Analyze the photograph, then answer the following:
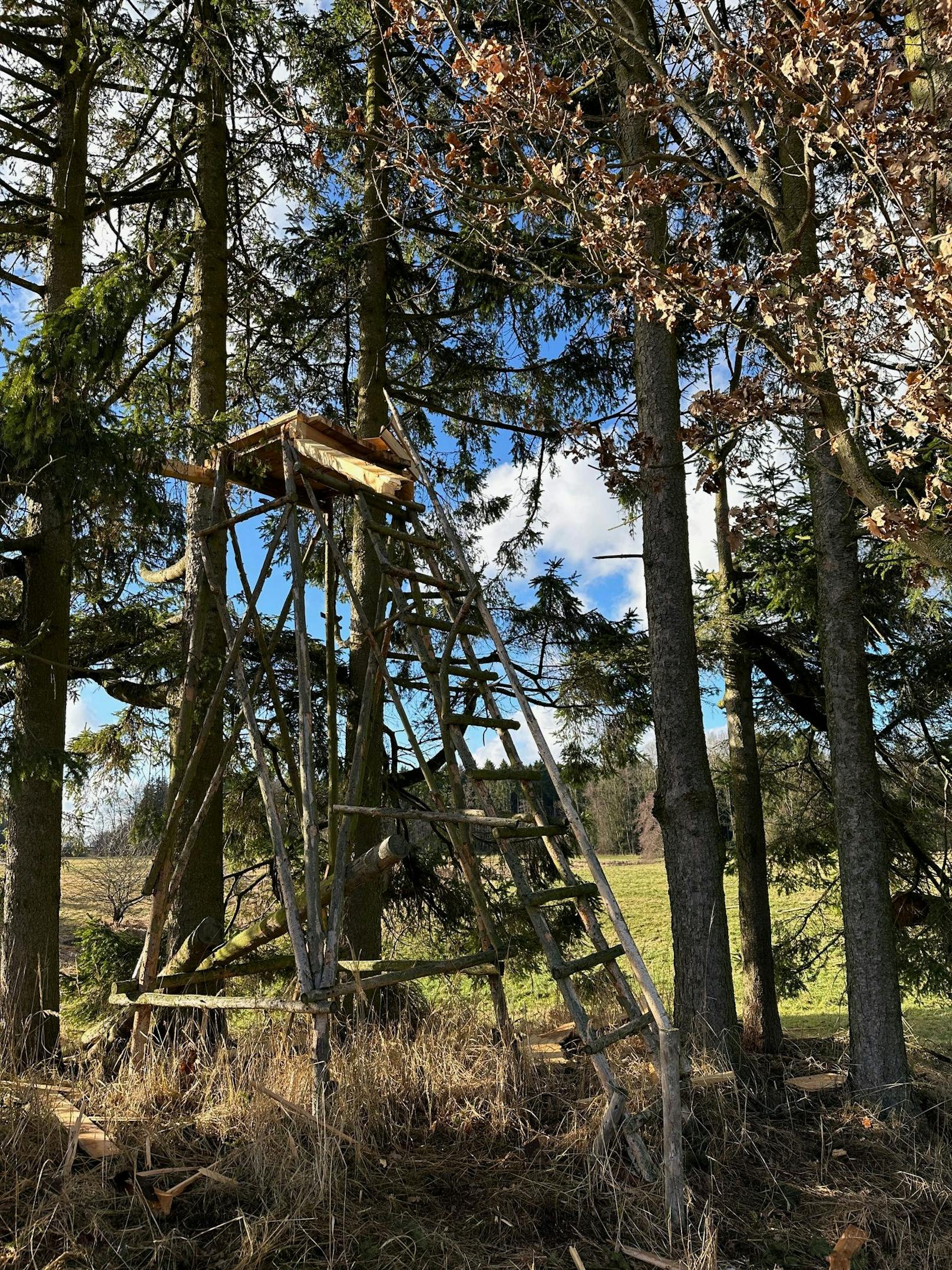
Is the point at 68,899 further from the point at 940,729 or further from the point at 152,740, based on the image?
the point at 940,729

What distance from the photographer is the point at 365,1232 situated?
405 cm

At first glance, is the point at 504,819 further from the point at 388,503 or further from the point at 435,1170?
the point at 388,503

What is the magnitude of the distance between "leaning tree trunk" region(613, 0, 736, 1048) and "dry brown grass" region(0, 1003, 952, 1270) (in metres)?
0.75

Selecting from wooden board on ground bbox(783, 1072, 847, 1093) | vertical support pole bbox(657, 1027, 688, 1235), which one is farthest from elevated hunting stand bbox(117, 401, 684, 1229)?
wooden board on ground bbox(783, 1072, 847, 1093)

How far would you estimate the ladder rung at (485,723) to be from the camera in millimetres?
5941

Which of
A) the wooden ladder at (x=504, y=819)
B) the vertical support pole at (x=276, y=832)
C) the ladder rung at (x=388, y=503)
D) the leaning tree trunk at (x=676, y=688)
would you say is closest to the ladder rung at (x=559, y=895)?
the wooden ladder at (x=504, y=819)

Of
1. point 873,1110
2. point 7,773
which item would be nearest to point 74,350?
point 7,773

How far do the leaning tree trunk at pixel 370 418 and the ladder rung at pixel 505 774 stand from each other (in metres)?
2.21

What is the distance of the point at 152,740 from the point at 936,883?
270 inches

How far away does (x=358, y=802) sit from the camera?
6078mm

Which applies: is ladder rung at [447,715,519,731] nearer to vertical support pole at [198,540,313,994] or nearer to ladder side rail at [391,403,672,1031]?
ladder side rail at [391,403,672,1031]

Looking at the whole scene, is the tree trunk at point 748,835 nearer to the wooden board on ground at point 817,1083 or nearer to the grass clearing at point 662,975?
the grass clearing at point 662,975

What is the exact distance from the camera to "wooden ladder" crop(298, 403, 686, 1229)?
456cm

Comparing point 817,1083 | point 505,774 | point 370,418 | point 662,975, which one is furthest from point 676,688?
point 662,975
